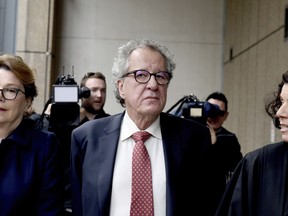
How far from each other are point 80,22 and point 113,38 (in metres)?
0.62

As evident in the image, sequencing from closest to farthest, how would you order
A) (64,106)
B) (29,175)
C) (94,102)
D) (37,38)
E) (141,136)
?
(29,175), (141,136), (64,106), (94,102), (37,38)

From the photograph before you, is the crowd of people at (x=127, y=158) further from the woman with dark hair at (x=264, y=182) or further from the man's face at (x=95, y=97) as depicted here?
the man's face at (x=95, y=97)

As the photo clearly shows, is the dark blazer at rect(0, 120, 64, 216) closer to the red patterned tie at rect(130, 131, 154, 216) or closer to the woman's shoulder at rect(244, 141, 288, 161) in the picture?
the red patterned tie at rect(130, 131, 154, 216)

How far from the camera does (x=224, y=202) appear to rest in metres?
1.88

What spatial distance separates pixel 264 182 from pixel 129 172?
0.57 meters

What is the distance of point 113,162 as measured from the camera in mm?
2018

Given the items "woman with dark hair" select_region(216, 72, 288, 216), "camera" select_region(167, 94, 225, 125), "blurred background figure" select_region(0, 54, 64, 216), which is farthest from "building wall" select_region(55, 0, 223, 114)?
"woman with dark hair" select_region(216, 72, 288, 216)

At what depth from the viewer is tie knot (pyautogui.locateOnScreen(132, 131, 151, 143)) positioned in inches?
81.3

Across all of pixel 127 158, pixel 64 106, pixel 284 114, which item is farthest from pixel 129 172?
pixel 64 106

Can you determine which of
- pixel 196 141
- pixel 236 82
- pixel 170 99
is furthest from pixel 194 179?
pixel 170 99

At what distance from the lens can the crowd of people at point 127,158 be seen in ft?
6.36

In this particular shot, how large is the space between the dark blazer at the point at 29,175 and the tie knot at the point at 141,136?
346mm

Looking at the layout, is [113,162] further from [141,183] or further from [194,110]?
[194,110]

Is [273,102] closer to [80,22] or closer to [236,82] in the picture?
[236,82]
